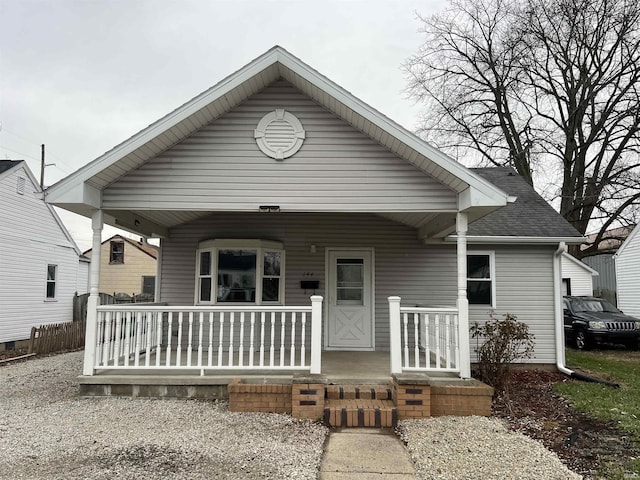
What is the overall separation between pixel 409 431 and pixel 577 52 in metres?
20.8

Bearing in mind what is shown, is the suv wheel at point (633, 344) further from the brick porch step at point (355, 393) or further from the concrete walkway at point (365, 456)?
the concrete walkway at point (365, 456)

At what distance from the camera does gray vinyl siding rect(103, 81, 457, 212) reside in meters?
6.30

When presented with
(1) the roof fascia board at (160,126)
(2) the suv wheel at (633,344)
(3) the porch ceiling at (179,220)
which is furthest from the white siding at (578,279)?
(1) the roof fascia board at (160,126)

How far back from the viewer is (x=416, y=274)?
348 inches

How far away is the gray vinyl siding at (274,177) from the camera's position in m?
6.30

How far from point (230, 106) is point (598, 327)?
42.2ft

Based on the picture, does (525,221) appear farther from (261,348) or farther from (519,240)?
(261,348)

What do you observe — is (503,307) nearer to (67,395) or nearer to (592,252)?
(67,395)

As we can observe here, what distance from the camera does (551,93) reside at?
20.4 metres

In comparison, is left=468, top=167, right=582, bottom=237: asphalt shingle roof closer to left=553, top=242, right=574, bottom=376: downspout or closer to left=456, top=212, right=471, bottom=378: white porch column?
left=553, top=242, right=574, bottom=376: downspout

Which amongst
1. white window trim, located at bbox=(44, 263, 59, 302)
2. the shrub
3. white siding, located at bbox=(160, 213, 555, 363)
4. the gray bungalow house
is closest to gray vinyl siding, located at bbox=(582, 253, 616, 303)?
white siding, located at bbox=(160, 213, 555, 363)

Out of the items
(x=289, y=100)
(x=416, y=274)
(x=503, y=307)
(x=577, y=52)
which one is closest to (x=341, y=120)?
(x=289, y=100)

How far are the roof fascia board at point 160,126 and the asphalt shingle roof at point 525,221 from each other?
5.46 meters

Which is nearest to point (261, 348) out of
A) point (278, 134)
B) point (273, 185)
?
point (273, 185)
